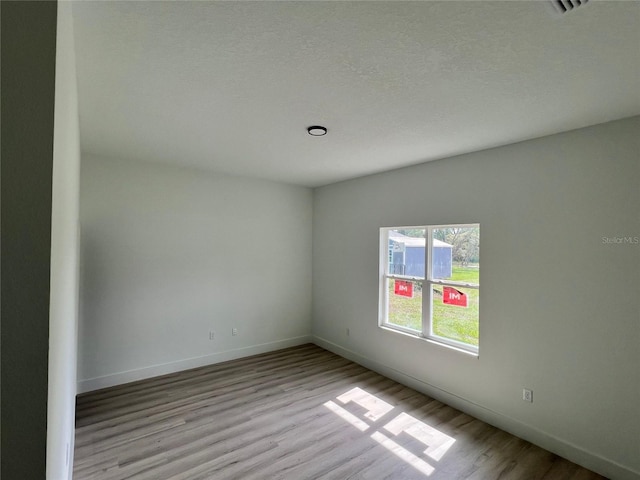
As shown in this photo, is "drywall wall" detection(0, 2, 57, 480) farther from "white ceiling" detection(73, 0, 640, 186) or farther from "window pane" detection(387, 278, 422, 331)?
"window pane" detection(387, 278, 422, 331)

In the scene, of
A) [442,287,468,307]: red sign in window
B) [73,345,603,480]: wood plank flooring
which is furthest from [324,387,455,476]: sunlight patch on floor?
[442,287,468,307]: red sign in window

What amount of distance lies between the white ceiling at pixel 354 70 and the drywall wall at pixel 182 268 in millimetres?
1022

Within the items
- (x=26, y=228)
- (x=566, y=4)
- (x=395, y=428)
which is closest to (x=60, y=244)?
(x=26, y=228)

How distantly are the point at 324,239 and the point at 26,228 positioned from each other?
4.59 m

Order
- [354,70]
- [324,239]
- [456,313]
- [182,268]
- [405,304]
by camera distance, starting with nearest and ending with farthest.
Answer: [354,70] → [456,313] → [405,304] → [182,268] → [324,239]

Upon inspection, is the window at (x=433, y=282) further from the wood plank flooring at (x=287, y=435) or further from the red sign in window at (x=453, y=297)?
the wood plank flooring at (x=287, y=435)

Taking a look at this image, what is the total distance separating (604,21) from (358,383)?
3.78m

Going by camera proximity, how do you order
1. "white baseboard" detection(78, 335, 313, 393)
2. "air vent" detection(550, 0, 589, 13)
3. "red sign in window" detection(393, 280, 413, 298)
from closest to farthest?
"air vent" detection(550, 0, 589, 13)
"white baseboard" detection(78, 335, 313, 393)
"red sign in window" detection(393, 280, 413, 298)

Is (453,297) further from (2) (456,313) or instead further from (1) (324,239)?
(1) (324,239)

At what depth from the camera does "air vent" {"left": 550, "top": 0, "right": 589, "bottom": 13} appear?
1238mm

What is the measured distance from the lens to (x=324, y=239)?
5230 mm

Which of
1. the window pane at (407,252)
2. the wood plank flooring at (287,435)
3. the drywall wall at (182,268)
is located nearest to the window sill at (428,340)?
the wood plank flooring at (287,435)

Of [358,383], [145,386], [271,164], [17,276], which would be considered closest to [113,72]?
[17,276]

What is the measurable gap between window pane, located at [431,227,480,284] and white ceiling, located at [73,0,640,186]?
1.01 metres
